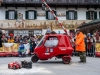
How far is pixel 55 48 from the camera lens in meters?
14.0

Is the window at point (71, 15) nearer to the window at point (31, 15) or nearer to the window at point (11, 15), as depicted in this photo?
→ the window at point (31, 15)

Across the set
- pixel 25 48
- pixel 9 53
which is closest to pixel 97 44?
pixel 25 48

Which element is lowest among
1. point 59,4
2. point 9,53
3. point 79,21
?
point 9,53

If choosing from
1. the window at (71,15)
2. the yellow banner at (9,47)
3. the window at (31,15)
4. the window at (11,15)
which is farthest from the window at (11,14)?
the yellow banner at (9,47)

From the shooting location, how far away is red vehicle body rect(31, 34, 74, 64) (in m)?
13.9

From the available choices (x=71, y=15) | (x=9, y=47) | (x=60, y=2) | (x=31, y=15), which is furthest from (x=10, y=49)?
(x=71, y=15)

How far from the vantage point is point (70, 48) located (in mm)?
14031

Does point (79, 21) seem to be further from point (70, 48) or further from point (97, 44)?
point (70, 48)

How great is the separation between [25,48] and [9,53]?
143cm

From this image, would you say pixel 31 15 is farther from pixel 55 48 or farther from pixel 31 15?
pixel 55 48

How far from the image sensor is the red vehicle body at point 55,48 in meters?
13.9

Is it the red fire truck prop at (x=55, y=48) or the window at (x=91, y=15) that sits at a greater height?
the window at (x=91, y=15)

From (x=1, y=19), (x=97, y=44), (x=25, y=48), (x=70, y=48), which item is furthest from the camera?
(x=1, y=19)

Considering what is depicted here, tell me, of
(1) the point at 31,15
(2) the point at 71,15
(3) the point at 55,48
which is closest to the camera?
(3) the point at 55,48
